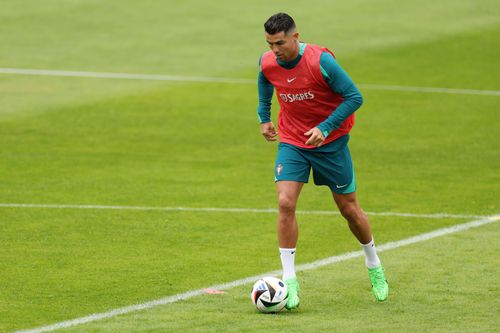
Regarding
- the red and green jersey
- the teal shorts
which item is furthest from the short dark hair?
the teal shorts

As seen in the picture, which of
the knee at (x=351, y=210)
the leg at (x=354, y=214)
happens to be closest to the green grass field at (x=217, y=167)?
the leg at (x=354, y=214)

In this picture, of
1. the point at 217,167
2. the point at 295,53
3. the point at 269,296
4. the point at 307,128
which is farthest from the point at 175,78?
the point at 269,296

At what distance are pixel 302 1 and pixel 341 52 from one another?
500cm

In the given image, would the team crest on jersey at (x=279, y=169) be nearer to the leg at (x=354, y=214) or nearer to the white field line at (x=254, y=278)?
the leg at (x=354, y=214)

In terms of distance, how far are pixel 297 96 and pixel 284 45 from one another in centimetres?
52

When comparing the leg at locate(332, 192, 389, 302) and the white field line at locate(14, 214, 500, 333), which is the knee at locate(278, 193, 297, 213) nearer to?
the leg at locate(332, 192, 389, 302)

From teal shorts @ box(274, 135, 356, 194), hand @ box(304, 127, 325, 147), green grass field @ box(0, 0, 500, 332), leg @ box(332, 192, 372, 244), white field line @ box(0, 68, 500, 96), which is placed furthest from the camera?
white field line @ box(0, 68, 500, 96)

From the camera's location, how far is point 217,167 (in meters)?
17.5

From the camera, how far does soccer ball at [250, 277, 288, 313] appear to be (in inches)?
392

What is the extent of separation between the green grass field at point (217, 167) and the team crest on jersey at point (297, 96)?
1.71 m

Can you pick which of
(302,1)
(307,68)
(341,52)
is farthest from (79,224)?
(302,1)

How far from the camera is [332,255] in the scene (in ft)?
40.8

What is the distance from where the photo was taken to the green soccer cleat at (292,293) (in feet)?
33.3

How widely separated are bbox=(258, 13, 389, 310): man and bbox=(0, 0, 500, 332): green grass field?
54cm
